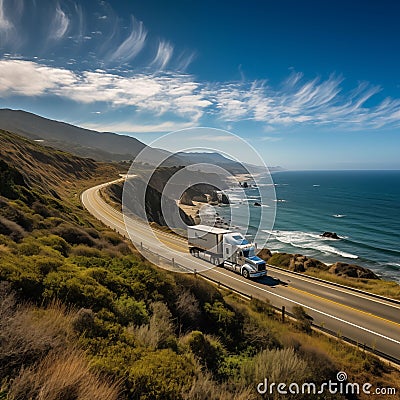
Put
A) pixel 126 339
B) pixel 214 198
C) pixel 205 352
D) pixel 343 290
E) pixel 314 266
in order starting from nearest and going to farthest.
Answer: pixel 126 339
pixel 205 352
pixel 343 290
pixel 314 266
pixel 214 198

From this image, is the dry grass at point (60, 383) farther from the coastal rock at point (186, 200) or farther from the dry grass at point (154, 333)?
the coastal rock at point (186, 200)

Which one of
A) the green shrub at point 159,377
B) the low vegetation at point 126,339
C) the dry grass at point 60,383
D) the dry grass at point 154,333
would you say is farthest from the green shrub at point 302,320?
the dry grass at point 60,383

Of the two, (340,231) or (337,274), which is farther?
(340,231)

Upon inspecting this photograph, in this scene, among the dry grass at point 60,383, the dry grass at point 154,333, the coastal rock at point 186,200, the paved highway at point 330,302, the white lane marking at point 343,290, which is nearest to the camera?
the dry grass at point 60,383

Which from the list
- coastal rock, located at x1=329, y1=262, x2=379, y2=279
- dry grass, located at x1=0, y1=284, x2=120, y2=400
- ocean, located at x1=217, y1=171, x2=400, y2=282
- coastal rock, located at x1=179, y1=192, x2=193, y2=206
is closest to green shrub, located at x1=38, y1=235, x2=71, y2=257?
dry grass, located at x1=0, y1=284, x2=120, y2=400

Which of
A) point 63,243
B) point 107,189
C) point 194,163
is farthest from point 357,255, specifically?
point 107,189

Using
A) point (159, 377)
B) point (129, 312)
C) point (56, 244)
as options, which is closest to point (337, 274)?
point (129, 312)

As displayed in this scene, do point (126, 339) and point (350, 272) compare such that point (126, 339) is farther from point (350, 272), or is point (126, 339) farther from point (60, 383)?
point (350, 272)
